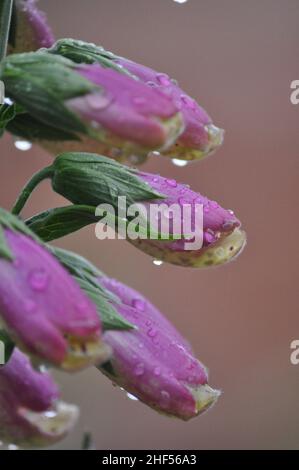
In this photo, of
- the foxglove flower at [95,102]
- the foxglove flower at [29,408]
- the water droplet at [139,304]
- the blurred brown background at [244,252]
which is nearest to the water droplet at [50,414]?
the foxglove flower at [29,408]

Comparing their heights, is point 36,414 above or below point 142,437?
below

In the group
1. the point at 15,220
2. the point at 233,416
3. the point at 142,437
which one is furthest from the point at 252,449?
the point at 15,220

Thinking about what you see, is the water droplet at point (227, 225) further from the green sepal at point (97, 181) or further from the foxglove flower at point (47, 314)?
the foxglove flower at point (47, 314)

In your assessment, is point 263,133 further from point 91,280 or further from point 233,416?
point 91,280

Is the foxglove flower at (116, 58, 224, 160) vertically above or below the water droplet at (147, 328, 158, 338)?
above

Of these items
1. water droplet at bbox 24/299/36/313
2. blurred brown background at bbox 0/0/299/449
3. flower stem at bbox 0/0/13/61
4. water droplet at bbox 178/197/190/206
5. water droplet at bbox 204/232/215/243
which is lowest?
water droplet at bbox 24/299/36/313

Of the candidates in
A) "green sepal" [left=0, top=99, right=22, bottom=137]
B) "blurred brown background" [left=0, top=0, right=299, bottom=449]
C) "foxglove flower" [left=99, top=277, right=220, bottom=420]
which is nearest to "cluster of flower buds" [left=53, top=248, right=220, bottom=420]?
"foxglove flower" [left=99, top=277, right=220, bottom=420]

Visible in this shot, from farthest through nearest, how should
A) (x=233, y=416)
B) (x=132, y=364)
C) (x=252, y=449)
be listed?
(x=233, y=416), (x=252, y=449), (x=132, y=364)

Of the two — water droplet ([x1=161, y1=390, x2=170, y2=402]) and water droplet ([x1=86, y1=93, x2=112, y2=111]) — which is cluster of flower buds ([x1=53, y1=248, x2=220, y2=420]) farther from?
water droplet ([x1=86, y1=93, x2=112, y2=111])
